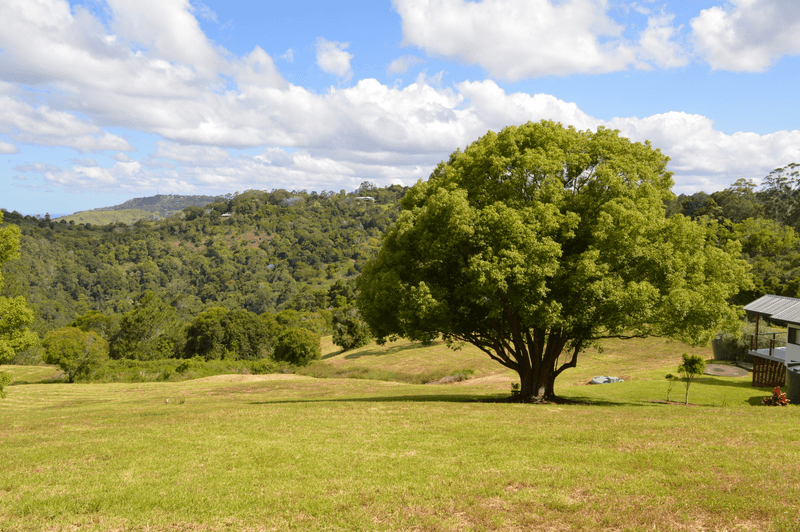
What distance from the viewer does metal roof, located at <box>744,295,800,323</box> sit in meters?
28.2

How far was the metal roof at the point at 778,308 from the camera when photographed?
2820 centimetres

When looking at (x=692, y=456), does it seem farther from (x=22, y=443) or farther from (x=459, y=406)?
(x=22, y=443)

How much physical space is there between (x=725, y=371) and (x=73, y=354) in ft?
212

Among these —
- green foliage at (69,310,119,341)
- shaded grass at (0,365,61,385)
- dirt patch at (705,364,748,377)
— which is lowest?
shaded grass at (0,365,61,385)

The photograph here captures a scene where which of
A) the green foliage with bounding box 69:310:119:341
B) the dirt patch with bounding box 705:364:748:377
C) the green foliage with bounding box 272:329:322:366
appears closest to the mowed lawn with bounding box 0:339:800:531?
the dirt patch with bounding box 705:364:748:377

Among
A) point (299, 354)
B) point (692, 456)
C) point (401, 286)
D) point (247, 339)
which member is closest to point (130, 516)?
point (692, 456)

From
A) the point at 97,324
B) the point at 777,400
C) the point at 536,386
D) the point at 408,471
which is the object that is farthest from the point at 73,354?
the point at 777,400

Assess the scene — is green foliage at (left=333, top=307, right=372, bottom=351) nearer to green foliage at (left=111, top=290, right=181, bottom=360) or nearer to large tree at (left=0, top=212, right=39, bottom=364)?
green foliage at (left=111, top=290, right=181, bottom=360)

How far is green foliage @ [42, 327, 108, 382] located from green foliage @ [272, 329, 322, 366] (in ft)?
62.9

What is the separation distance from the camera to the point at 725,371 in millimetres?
36719

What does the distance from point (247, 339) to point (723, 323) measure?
72.1m

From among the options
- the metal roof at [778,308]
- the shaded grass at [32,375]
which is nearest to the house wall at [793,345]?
the metal roof at [778,308]

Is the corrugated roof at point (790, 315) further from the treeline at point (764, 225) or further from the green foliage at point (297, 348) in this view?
the green foliage at point (297, 348)

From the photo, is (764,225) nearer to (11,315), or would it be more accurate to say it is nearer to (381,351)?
(381,351)
